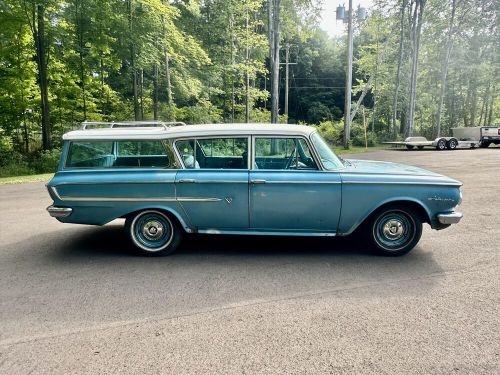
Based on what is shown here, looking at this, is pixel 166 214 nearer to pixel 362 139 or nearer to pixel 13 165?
pixel 13 165

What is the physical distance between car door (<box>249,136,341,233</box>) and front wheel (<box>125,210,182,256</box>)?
1102 mm

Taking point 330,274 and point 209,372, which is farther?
point 330,274

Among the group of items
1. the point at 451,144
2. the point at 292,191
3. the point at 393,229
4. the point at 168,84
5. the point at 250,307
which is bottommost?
the point at 250,307

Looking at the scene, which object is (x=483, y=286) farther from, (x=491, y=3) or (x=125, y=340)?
(x=491, y=3)

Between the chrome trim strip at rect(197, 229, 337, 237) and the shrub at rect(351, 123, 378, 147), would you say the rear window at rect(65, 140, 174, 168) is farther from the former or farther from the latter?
the shrub at rect(351, 123, 378, 147)

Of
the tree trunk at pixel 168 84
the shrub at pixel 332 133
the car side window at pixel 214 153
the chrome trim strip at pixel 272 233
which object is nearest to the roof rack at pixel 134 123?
the car side window at pixel 214 153

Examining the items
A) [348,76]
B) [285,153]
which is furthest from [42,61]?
[348,76]

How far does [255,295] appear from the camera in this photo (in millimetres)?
3785

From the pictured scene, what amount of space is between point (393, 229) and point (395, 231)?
4 centimetres

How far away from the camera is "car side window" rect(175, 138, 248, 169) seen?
4867 mm

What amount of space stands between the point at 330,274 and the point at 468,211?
461cm

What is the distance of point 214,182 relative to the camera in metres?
4.73

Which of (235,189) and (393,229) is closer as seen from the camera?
(235,189)

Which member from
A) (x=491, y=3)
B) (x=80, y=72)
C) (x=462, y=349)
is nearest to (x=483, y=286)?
(x=462, y=349)
